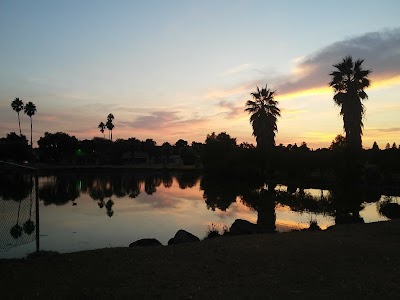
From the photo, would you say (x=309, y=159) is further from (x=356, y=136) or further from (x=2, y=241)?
(x=2, y=241)

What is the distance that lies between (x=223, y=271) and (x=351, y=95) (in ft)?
107

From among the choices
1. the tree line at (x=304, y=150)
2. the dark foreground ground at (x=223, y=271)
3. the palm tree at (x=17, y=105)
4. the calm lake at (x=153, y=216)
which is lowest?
the calm lake at (x=153, y=216)

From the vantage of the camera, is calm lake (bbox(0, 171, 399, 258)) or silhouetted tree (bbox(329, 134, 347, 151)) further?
silhouetted tree (bbox(329, 134, 347, 151))

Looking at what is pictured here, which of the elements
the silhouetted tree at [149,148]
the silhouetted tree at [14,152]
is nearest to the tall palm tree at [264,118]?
the silhouetted tree at [14,152]

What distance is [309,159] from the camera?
4459cm

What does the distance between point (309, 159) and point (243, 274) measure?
38684 millimetres

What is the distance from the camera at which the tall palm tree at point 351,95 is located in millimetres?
36344

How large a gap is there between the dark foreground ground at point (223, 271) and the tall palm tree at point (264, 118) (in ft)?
119

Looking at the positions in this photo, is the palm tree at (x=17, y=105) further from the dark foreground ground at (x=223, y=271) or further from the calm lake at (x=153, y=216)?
the dark foreground ground at (x=223, y=271)

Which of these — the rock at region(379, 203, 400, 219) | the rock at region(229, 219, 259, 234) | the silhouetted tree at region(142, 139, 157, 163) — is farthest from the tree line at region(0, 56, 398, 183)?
the silhouetted tree at region(142, 139, 157, 163)

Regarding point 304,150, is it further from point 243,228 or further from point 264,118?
point 243,228

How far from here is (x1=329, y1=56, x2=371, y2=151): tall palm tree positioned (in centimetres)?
3634

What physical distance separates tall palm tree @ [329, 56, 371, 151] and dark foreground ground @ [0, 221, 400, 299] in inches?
1076

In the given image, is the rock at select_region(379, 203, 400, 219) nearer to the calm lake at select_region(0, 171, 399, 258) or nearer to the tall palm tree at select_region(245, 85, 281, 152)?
the calm lake at select_region(0, 171, 399, 258)
